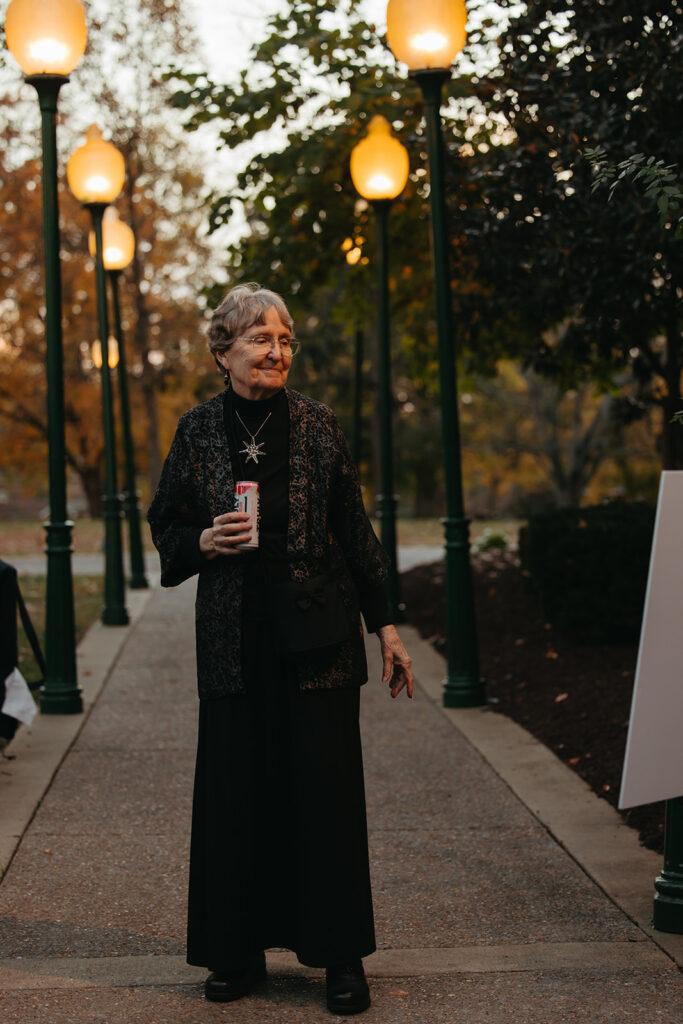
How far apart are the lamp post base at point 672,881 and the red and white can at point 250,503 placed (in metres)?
1.65

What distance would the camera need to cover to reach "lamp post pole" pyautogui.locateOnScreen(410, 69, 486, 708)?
8250mm

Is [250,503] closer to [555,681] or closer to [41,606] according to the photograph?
[555,681]

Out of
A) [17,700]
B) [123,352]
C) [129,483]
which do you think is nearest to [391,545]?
[129,483]

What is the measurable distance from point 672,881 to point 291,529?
5.61 ft

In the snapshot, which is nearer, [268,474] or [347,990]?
[347,990]

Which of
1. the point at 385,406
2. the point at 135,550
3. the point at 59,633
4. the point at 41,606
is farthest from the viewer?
the point at 135,550

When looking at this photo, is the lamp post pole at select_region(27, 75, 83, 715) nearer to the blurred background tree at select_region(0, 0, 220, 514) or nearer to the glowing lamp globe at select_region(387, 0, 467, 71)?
the glowing lamp globe at select_region(387, 0, 467, 71)

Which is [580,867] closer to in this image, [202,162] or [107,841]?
[107,841]

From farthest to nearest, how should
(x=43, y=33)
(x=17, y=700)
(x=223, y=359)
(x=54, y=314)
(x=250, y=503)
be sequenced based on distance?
(x=54, y=314)
(x=43, y=33)
(x=17, y=700)
(x=223, y=359)
(x=250, y=503)

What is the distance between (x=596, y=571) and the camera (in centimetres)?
917

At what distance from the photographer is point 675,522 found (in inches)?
158

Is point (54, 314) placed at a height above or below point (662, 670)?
above

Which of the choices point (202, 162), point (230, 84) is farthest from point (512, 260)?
point (202, 162)

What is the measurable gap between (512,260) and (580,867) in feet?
18.5
